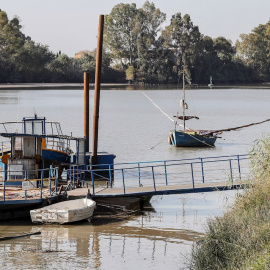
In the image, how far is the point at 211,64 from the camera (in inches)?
7470

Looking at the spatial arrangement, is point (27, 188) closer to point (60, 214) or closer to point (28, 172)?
point (28, 172)

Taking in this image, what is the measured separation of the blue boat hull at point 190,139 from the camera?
50188 millimetres

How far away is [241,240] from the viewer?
657 inches

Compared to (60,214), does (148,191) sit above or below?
above

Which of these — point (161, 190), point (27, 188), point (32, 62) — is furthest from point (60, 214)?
point (32, 62)

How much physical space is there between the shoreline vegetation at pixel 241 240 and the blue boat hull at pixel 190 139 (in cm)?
3028

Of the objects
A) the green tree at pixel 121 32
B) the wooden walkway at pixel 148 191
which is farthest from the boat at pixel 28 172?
the green tree at pixel 121 32

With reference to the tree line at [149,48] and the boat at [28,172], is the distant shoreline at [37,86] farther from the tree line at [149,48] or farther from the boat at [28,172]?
the boat at [28,172]

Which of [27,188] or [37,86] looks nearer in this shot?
[27,188]

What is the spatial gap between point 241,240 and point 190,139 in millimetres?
33616

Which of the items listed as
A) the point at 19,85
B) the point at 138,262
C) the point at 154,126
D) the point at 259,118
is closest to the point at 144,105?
the point at 259,118

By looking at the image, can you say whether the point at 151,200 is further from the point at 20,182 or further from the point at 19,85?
the point at 19,85

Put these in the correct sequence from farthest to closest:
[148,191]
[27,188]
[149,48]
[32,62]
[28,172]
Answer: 1. [149,48]
2. [32,62]
3. [28,172]
4. [27,188]
5. [148,191]

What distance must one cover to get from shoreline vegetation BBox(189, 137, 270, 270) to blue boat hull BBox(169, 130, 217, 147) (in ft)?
99.4
